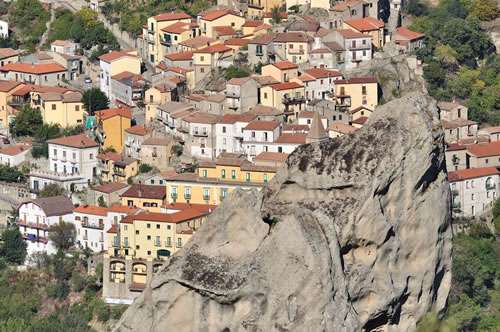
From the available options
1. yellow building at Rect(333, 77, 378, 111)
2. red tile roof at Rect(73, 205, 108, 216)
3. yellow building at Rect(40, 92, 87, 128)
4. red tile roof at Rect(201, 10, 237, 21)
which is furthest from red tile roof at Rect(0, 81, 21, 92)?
yellow building at Rect(333, 77, 378, 111)

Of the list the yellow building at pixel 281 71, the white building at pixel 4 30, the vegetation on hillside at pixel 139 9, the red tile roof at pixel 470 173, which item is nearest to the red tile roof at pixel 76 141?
the yellow building at pixel 281 71

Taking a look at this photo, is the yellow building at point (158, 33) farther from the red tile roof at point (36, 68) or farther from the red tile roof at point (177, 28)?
the red tile roof at point (36, 68)

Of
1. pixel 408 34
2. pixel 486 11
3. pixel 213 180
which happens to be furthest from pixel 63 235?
pixel 486 11

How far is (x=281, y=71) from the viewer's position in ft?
192

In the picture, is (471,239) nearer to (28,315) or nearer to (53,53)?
(28,315)

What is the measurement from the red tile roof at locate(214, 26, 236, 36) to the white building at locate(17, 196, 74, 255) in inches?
518

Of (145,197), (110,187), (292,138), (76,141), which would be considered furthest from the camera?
(76,141)

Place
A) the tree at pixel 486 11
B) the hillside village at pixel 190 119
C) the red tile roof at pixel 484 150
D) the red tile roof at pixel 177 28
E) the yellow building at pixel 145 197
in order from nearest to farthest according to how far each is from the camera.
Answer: the hillside village at pixel 190 119 < the yellow building at pixel 145 197 < the red tile roof at pixel 484 150 < the red tile roof at pixel 177 28 < the tree at pixel 486 11

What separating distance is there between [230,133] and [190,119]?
1.99 metres

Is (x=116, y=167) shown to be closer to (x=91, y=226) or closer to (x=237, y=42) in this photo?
(x=91, y=226)

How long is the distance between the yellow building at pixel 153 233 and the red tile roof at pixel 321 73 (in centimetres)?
1113

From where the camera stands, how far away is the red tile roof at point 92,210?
173ft

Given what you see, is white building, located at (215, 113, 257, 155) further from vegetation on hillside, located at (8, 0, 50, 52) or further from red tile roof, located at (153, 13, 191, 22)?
vegetation on hillside, located at (8, 0, 50, 52)

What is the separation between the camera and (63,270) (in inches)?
2018
